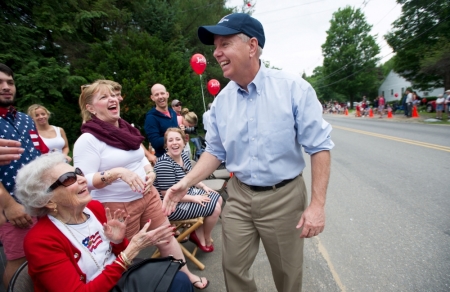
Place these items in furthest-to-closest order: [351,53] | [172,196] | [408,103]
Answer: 1. [351,53]
2. [408,103]
3. [172,196]

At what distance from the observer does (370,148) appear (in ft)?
27.0

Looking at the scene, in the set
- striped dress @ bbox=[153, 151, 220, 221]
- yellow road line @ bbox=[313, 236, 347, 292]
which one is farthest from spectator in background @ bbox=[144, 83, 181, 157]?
yellow road line @ bbox=[313, 236, 347, 292]

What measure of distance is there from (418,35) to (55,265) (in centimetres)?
3252

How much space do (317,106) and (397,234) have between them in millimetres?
2438

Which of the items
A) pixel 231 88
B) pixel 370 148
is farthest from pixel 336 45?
pixel 231 88

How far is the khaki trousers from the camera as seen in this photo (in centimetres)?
178

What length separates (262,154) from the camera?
1.71 m

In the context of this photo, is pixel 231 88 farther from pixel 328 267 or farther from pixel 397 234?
pixel 397 234

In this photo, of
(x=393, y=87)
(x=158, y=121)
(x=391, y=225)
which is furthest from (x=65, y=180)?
(x=393, y=87)

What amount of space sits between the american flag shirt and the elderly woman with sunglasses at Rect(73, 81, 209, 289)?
0.51 meters

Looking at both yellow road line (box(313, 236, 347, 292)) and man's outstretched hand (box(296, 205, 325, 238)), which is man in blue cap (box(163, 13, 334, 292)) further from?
yellow road line (box(313, 236, 347, 292))

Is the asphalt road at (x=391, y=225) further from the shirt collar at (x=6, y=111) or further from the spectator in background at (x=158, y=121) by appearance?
the shirt collar at (x=6, y=111)

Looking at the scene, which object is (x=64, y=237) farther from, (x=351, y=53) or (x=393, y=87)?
(x=393, y=87)

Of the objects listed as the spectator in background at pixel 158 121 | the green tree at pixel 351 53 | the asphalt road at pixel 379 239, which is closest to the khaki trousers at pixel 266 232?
the asphalt road at pixel 379 239
